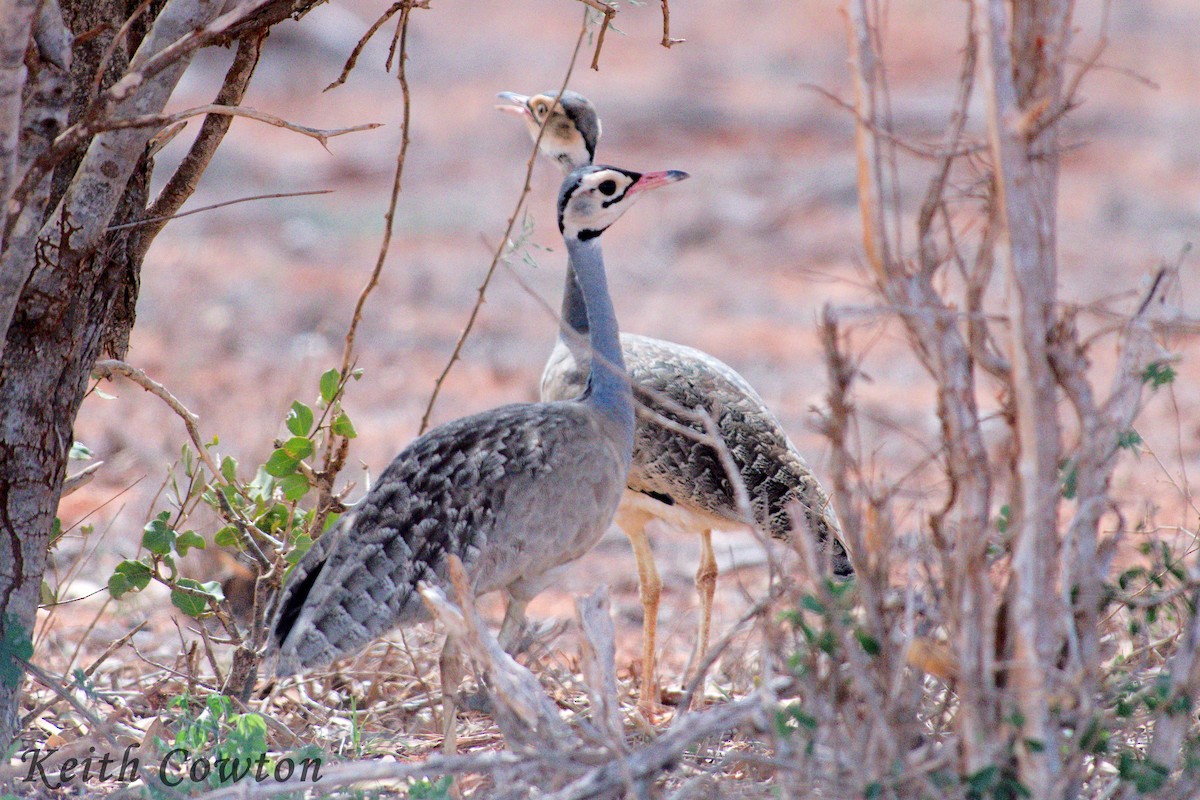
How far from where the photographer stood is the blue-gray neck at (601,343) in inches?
153

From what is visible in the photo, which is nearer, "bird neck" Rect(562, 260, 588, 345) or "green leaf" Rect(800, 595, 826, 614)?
"green leaf" Rect(800, 595, 826, 614)

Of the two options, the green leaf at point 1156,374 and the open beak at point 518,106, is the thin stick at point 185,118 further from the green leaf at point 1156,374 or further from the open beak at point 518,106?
the open beak at point 518,106

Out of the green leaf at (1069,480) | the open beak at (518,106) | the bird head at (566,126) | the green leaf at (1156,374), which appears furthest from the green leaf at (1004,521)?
the open beak at (518,106)

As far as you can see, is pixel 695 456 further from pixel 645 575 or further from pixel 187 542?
pixel 187 542

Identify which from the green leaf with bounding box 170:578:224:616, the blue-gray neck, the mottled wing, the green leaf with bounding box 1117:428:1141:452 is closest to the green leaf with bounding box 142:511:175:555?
the green leaf with bounding box 170:578:224:616

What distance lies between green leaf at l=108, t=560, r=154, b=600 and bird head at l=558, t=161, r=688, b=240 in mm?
1545

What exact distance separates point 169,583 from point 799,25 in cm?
1919

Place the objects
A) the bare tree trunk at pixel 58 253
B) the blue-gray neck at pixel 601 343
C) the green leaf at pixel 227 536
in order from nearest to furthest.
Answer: the bare tree trunk at pixel 58 253
the green leaf at pixel 227 536
the blue-gray neck at pixel 601 343

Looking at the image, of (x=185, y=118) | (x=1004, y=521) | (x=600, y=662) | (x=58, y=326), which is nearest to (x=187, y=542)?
(x=58, y=326)

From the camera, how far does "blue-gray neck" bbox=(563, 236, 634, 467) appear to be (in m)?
3.89

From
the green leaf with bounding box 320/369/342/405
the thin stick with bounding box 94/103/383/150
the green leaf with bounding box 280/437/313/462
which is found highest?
the thin stick with bounding box 94/103/383/150

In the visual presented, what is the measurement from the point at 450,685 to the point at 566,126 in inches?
89.7

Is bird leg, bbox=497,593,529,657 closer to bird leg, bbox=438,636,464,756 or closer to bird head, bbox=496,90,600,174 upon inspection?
bird leg, bbox=438,636,464,756

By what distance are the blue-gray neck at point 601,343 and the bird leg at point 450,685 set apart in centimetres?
72
